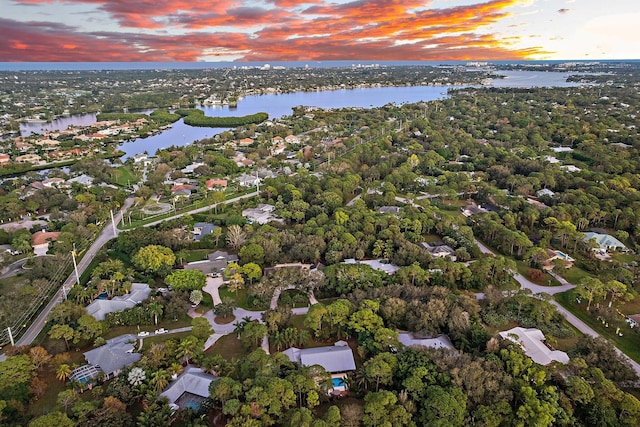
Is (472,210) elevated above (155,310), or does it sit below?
below

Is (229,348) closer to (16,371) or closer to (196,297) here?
(196,297)

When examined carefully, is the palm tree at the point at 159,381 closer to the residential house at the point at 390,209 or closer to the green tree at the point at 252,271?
the green tree at the point at 252,271

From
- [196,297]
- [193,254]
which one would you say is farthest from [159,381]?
[193,254]

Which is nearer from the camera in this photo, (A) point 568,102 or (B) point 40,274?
(B) point 40,274

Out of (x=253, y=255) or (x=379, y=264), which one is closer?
(x=379, y=264)

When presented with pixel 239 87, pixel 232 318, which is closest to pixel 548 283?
pixel 232 318

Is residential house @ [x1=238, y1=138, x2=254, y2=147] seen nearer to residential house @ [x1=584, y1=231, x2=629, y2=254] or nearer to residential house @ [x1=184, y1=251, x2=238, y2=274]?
residential house @ [x1=184, y1=251, x2=238, y2=274]

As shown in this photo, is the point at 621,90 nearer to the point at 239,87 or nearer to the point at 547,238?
the point at 547,238

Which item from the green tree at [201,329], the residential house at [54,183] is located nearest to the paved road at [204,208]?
the green tree at [201,329]
